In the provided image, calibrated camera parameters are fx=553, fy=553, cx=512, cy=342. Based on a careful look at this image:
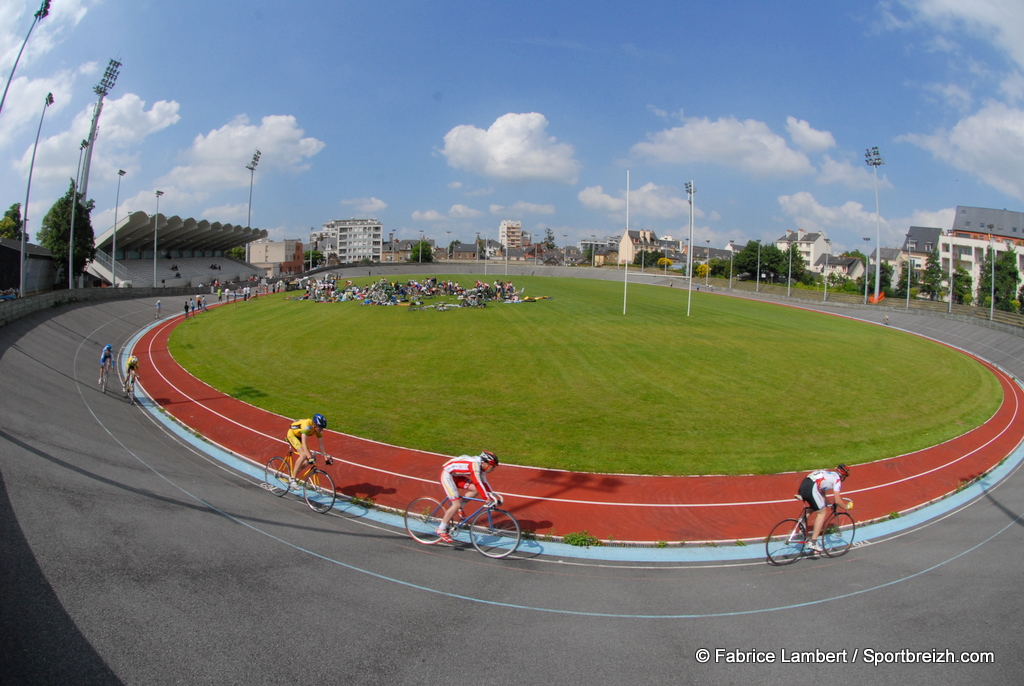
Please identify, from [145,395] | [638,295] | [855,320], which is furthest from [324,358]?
[855,320]

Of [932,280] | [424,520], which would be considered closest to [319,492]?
[424,520]

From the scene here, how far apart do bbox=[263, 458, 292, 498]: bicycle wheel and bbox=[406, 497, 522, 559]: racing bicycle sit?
2.96m

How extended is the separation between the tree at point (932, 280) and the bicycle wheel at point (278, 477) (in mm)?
92476

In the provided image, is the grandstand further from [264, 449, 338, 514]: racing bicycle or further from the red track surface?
[264, 449, 338, 514]: racing bicycle

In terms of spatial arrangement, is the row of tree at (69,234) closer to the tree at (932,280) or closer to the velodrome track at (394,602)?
the velodrome track at (394,602)

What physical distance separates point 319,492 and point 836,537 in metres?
9.83

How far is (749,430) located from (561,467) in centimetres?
702

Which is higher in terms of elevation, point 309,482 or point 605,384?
point 605,384

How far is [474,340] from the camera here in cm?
2984

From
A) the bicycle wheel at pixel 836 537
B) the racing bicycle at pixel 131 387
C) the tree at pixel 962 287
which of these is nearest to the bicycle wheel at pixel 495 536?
the bicycle wheel at pixel 836 537

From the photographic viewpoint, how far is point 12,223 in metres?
69.1

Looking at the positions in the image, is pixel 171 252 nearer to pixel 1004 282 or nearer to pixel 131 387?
pixel 131 387

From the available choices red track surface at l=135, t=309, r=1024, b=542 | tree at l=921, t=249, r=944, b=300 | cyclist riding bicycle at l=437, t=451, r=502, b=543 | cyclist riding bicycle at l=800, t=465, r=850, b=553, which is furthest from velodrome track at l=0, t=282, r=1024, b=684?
tree at l=921, t=249, r=944, b=300

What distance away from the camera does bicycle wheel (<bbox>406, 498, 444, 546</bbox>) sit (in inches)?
370
